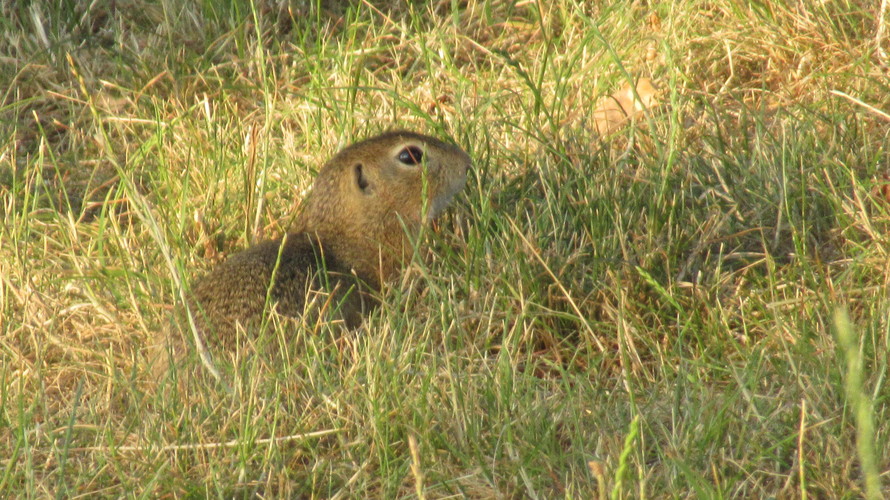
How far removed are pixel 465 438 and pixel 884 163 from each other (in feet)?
6.95

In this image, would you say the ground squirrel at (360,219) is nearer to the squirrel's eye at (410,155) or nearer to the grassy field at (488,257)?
the squirrel's eye at (410,155)

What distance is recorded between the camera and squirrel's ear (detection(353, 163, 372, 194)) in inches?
166

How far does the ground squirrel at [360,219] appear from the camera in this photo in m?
3.76

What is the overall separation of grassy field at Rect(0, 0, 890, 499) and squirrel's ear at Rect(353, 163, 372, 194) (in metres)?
0.36

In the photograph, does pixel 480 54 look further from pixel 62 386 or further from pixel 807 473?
pixel 807 473

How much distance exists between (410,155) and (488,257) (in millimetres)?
683

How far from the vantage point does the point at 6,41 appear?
18.2 feet

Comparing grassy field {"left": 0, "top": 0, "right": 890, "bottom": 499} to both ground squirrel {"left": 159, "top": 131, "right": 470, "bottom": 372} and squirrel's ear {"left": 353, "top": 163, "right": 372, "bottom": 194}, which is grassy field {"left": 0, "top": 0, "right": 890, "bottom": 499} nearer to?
ground squirrel {"left": 159, "top": 131, "right": 470, "bottom": 372}

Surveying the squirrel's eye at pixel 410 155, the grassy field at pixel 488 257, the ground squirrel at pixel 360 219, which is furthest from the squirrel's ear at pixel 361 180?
the grassy field at pixel 488 257

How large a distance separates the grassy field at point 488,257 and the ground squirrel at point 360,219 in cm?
16

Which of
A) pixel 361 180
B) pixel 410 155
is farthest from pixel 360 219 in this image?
pixel 410 155

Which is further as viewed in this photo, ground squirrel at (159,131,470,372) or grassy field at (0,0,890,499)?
ground squirrel at (159,131,470,372)

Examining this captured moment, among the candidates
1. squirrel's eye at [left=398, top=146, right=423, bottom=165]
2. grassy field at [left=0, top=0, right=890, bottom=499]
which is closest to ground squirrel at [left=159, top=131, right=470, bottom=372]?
squirrel's eye at [left=398, top=146, right=423, bottom=165]

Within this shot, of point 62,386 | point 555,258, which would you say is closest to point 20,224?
point 62,386
